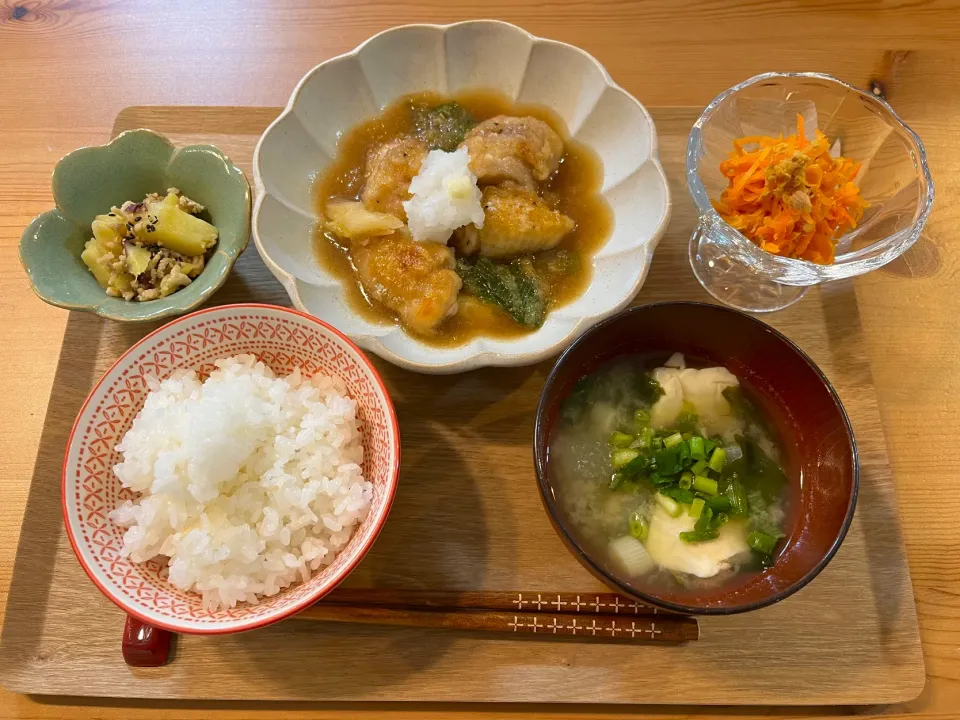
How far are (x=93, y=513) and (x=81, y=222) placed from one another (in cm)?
104

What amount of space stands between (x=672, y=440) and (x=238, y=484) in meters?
1.18

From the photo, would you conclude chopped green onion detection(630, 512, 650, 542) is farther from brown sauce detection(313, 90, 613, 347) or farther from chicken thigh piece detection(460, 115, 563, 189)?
chicken thigh piece detection(460, 115, 563, 189)

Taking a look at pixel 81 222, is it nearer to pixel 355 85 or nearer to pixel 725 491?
pixel 355 85

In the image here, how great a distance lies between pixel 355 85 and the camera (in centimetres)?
236

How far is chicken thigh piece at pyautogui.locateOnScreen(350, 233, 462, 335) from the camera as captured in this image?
205 centimetres

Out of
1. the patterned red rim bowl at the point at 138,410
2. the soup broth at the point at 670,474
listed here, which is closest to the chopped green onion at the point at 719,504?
the soup broth at the point at 670,474

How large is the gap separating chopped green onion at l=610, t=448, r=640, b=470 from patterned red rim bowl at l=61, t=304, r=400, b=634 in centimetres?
61

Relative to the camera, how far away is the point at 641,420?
73.3 inches

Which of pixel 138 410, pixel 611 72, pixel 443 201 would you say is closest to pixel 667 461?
pixel 443 201

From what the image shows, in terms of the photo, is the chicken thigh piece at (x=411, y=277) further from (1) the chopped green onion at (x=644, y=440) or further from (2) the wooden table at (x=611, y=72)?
(2) the wooden table at (x=611, y=72)

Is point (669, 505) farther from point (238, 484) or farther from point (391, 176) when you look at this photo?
point (391, 176)

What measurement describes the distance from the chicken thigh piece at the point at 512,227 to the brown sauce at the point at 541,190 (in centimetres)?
7

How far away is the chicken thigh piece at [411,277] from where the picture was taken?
2.05 metres

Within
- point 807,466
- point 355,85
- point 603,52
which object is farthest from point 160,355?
point 603,52
